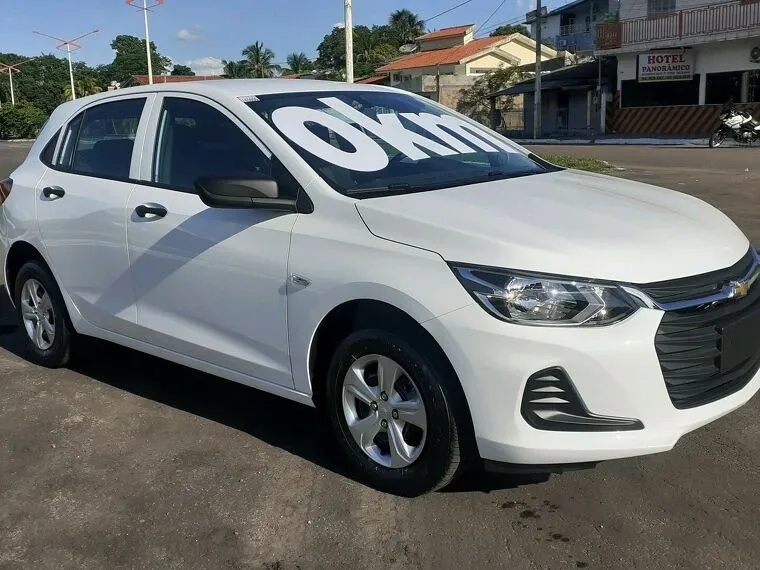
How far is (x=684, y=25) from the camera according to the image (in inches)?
1222

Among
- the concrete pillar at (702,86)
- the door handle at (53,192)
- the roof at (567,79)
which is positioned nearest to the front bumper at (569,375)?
the door handle at (53,192)

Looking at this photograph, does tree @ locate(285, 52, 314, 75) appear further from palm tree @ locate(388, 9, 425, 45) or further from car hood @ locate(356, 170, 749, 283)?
car hood @ locate(356, 170, 749, 283)

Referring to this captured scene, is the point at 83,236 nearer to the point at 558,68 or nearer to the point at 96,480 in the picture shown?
the point at 96,480

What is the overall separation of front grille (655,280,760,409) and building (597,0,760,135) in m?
29.7

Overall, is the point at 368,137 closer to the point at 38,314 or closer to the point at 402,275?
the point at 402,275

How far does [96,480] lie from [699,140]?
93.9 ft

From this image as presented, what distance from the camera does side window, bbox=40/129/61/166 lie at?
4.88 m

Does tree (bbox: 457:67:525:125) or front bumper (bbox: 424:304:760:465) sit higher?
tree (bbox: 457:67:525:125)

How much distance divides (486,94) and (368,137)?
145ft

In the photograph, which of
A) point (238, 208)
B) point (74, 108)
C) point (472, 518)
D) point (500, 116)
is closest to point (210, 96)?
point (238, 208)

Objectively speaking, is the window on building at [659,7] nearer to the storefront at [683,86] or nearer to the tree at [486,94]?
the storefront at [683,86]

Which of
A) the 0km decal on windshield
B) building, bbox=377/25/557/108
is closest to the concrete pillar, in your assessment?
building, bbox=377/25/557/108

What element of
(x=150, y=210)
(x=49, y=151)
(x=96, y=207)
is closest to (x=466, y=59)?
(x=49, y=151)

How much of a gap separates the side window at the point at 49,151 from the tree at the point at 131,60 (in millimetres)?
101712
